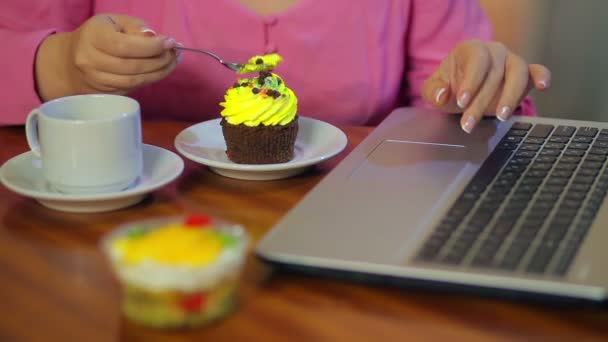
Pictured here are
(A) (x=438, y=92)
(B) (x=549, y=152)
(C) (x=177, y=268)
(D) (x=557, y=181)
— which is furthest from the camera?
(A) (x=438, y=92)

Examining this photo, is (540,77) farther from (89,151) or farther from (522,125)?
(89,151)

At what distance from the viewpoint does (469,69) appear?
1014mm

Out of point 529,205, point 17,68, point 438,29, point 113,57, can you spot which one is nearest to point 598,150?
point 529,205

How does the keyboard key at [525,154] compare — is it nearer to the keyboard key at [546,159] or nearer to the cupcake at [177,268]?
the keyboard key at [546,159]

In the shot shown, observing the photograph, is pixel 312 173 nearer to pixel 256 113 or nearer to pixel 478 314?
pixel 256 113

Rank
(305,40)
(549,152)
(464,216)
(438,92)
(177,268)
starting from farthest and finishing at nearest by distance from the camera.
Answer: (305,40), (438,92), (549,152), (464,216), (177,268)

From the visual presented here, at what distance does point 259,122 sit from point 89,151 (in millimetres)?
208

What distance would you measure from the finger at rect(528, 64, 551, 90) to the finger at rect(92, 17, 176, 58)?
0.48 meters

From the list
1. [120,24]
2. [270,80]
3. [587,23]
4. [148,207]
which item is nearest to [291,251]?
→ [148,207]

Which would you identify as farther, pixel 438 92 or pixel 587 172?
pixel 438 92

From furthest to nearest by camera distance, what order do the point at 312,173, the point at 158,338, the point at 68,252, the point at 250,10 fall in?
the point at 250,10
the point at 312,173
the point at 68,252
the point at 158,338

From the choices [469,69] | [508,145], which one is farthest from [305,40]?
[508,145]

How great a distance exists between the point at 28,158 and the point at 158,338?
1.31 ft

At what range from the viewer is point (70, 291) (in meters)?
0.64
